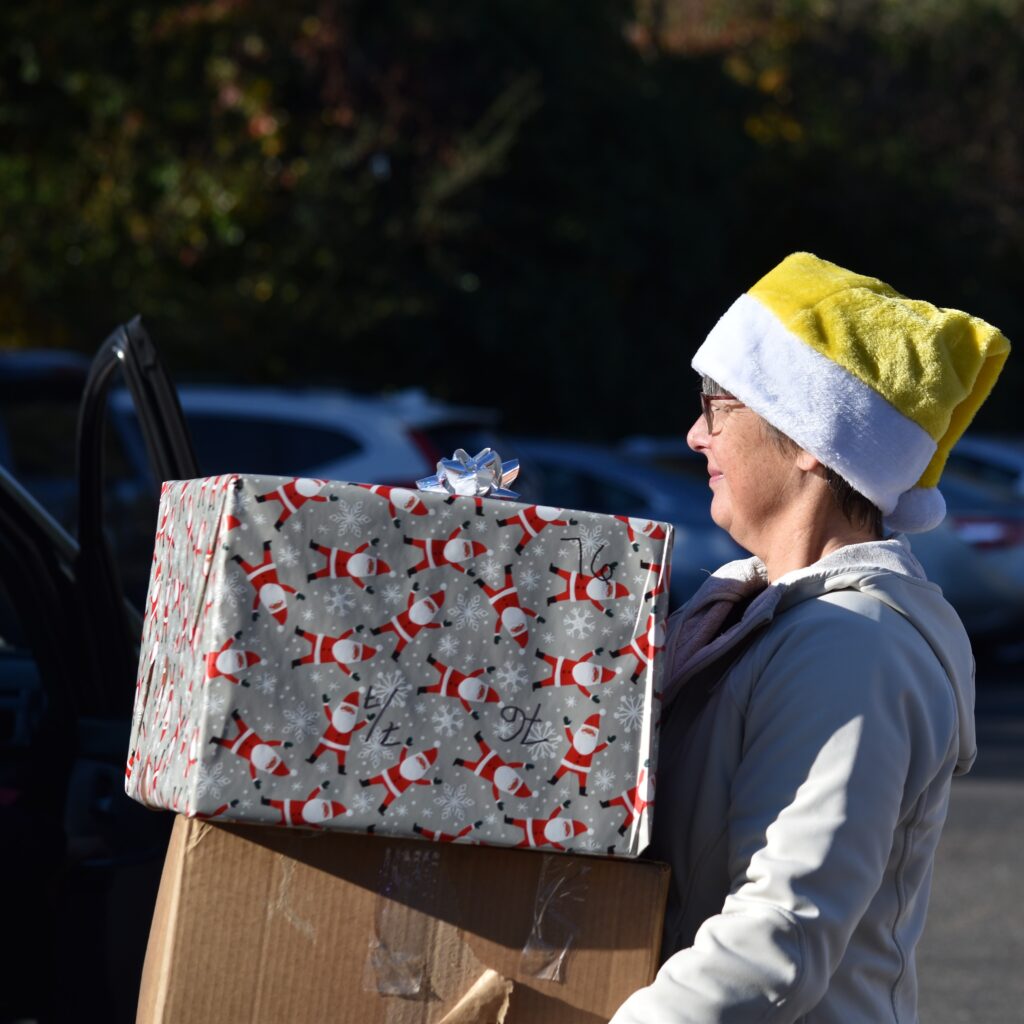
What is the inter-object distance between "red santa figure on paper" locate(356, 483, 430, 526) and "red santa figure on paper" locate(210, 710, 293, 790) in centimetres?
24

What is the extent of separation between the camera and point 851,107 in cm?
2280

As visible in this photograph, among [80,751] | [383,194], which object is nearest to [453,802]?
[80,751]

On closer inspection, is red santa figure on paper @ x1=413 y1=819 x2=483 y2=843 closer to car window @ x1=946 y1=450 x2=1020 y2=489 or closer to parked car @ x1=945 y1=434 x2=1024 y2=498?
parked car @ x1=945 y1=434 x2=1024 y2=498

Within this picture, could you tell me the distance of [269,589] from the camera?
158 cm

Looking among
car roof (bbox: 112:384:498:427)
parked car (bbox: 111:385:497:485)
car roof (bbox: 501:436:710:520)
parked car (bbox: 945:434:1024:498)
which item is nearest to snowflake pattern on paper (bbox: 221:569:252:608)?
parked car (bbox: 111:385:497:485)

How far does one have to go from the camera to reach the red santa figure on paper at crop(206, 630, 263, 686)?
1565 mm

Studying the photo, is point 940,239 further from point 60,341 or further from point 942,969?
point 942,969

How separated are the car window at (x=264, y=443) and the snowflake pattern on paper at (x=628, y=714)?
748 cm

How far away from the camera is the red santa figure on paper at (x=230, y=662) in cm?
157

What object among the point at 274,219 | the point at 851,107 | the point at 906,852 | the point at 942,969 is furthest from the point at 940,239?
the point at 906,852

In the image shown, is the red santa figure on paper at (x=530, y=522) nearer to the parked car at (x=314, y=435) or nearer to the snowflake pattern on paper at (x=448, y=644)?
the snowflake pattern on paper at (x=448, y=644)

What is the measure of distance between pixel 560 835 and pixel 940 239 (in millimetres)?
21520

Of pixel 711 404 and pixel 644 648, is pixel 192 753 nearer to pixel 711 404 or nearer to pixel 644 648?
pixel 644 648

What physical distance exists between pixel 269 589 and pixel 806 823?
556mm
